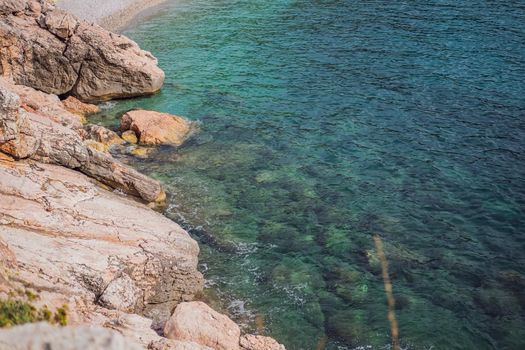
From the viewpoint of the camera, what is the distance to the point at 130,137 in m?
35.6

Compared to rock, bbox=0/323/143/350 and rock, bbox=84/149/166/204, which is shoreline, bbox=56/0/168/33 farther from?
rock, bbox=0/323/143/350

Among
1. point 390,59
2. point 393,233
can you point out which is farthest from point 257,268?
point 390,59

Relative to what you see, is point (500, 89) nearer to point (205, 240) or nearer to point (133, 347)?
point (205, 240)

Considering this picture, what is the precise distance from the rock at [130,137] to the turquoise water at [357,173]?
223cm

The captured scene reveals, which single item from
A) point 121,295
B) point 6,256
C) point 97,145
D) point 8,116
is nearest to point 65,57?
point 97,145

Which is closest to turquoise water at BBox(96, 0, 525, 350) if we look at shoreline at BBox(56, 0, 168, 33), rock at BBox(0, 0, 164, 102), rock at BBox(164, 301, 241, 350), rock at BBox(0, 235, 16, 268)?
rock at BBox(164, 301, 241, 350)

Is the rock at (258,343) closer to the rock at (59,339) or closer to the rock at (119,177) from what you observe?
the rock at (59,339)

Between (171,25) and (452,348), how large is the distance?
52.6m

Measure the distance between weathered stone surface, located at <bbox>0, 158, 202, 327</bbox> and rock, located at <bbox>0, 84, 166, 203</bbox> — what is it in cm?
84

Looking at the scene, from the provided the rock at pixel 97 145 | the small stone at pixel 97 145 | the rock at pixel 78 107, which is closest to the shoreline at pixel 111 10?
the rock at pixel 78 107

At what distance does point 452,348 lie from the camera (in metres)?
19.4

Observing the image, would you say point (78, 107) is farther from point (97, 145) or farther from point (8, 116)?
point (8, 116)

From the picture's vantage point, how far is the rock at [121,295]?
1827 centimetres

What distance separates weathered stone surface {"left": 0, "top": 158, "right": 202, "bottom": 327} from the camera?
1736cm
